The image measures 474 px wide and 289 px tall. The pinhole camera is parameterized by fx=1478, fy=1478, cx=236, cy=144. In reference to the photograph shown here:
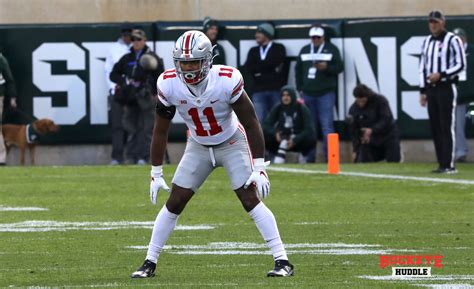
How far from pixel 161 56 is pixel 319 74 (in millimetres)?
2261

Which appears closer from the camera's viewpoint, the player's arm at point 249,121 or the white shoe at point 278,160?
the player's arm at point 249,121

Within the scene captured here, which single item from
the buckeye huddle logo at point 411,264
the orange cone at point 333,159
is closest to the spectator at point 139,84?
the orange cone at point 333,159

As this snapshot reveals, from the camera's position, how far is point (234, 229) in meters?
11.4

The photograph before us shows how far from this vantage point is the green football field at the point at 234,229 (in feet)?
27.2

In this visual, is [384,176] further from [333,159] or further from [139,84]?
[139,84]

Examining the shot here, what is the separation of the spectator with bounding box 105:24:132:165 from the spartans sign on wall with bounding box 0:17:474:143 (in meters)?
0.50

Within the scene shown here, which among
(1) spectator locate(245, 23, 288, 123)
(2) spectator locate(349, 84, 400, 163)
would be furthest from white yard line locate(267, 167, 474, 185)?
(1) spectator locate(245, 23, 288, 123)

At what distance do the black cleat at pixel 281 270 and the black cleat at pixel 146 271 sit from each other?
0.66 m

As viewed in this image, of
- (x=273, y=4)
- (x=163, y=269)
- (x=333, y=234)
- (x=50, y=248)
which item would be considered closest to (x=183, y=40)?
(x=163, y=269)

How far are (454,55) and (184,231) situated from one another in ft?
19.0

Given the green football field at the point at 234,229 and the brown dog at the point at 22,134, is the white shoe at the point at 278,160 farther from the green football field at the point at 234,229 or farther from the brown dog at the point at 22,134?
the brown dog at the point at 22,134

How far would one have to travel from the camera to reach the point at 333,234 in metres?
10.9

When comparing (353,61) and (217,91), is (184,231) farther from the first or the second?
(353,61)

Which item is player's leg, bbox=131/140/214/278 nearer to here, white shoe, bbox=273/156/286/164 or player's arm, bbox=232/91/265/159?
player's arm, bbox=232/91/265/159
